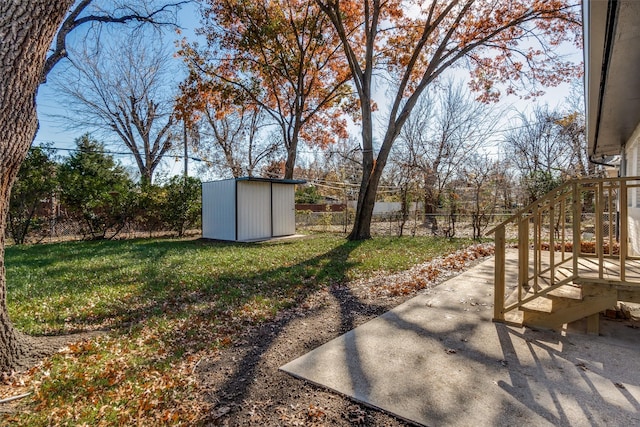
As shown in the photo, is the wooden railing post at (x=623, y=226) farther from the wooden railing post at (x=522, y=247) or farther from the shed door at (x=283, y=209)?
the shed door at (x=283, y=209)

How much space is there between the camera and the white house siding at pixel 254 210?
36.9 ft

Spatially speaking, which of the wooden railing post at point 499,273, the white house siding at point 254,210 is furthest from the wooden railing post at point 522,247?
the white house siding at point 254,210

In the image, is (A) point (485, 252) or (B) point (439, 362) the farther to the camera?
(A) point (485, 252)

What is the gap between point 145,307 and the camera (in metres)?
4.02

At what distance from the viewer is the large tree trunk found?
2141mm

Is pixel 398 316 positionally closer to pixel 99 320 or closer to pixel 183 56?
pixel 99 320

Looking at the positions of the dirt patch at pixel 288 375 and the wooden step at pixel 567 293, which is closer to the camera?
the dirt patch at pixel 288 375

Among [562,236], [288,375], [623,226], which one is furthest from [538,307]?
[288,375]

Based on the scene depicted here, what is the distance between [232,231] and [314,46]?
8.15 m

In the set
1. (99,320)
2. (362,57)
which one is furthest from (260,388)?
(362,57)

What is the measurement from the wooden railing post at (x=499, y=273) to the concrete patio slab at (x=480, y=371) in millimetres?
134

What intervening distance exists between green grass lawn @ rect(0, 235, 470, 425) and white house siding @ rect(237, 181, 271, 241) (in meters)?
2.72

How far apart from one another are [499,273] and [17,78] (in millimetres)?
4242

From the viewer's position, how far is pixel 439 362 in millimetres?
2596
